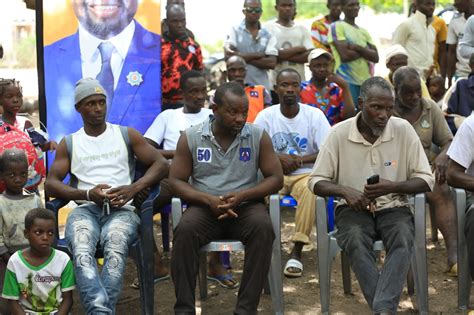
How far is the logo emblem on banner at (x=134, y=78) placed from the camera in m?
7.41

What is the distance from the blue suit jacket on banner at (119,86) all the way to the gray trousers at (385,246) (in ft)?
7.92

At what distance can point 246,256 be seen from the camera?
5449 millimetres

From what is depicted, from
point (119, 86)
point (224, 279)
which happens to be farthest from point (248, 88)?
point (224, 279)

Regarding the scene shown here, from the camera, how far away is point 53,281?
5.14 meters

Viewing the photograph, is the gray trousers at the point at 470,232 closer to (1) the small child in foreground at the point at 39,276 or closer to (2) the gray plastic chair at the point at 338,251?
(2) the gray plastic chair at the point at 338,251

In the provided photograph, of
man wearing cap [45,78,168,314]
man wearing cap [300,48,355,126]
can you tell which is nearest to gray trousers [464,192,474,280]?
man wearing cap [45,78,168,314]

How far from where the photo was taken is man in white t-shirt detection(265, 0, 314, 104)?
9.17 m

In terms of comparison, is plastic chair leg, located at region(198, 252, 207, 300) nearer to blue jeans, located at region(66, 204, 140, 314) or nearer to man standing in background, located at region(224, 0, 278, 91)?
blue jeans, located at region(66, 204, 140, 314)

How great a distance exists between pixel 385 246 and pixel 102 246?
72.1 inches

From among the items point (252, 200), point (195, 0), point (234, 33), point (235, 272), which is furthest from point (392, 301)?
point (195, 0)

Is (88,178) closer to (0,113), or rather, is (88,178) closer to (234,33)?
(0,113)

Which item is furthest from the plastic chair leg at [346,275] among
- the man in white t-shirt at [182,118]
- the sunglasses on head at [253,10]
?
the sunglasses on head at [253,10]

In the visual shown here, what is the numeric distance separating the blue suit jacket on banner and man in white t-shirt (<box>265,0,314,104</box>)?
2.06m

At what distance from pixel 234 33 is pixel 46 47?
8.04 ft
